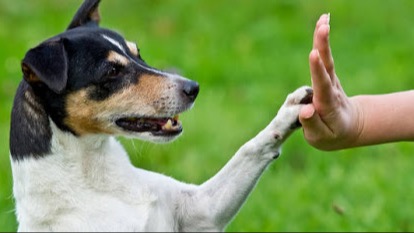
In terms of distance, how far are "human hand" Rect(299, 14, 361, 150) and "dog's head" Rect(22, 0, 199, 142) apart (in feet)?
2.43

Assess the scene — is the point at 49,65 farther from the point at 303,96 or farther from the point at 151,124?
the point at 303,96

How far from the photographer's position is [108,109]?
15.7 feet

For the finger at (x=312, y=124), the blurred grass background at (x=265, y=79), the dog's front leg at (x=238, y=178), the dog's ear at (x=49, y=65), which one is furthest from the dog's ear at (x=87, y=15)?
the finger at (x=312, y=124)

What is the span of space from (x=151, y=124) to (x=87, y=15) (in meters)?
0.73

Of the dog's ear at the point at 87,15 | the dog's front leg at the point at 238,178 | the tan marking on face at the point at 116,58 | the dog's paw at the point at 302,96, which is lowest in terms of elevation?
the dog's front leg at the point at 238,178

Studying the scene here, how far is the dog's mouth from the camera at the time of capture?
476 centimetres

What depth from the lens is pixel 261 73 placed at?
29.5 ft

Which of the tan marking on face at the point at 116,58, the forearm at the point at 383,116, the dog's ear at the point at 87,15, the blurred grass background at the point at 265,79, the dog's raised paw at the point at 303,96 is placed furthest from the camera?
the blurred grass background at the point at 265,79

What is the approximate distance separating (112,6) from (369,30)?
2823 mm

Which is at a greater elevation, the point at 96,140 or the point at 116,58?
the point at 116,58

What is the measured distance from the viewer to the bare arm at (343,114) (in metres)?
4.07

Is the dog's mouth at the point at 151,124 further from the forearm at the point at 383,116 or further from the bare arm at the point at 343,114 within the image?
the forearm at the point at 383,116

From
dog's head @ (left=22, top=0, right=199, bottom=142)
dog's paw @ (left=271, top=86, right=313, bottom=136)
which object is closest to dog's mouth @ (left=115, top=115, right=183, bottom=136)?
dog's head @ (left=22, top=0, right=199, bottom=142)

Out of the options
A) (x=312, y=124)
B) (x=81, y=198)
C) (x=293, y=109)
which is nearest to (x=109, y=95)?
(x=81, y=198)
